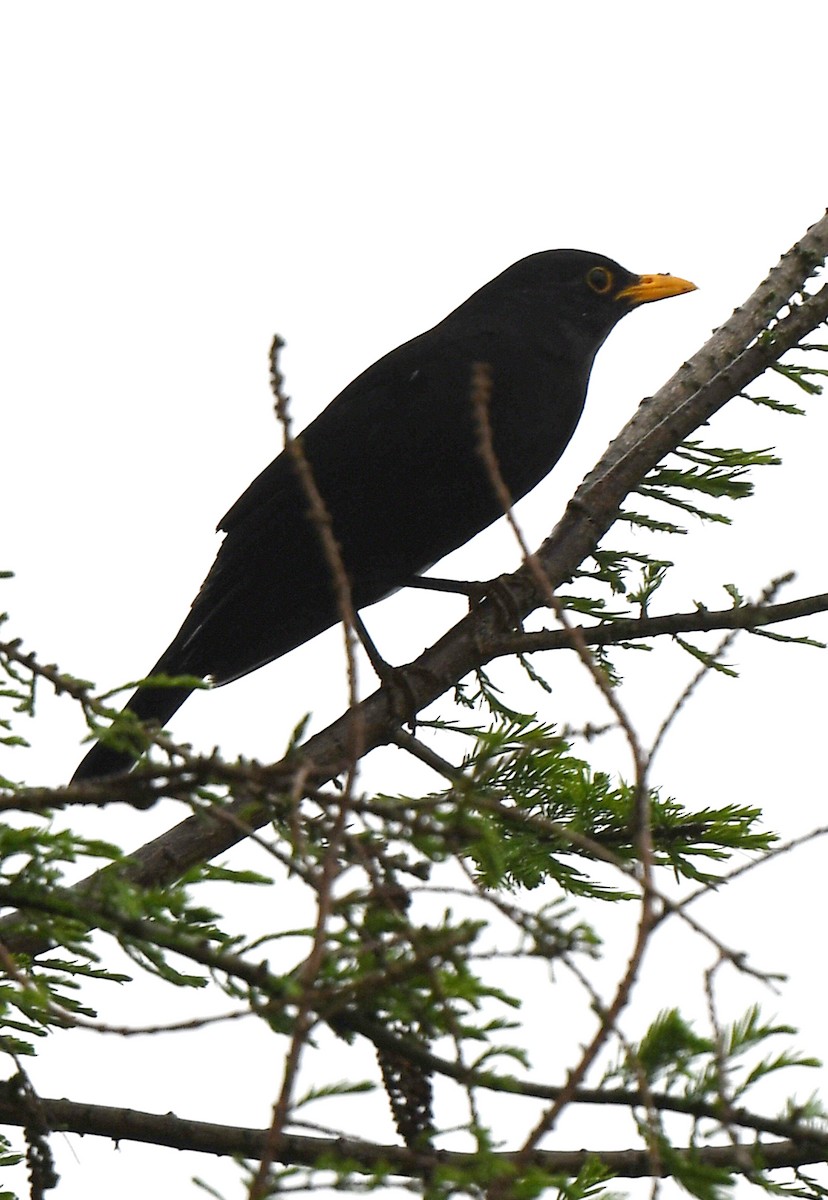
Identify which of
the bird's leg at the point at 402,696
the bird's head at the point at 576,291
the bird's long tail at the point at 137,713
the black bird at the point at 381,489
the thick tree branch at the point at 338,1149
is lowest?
the thick tree branch at the point at 338,1149

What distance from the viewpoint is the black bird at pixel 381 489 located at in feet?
14.3

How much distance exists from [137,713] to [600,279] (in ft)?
7.78

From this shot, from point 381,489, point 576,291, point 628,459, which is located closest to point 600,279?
point 576,291

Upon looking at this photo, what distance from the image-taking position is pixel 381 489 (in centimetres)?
439

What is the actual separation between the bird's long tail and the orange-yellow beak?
2.28m

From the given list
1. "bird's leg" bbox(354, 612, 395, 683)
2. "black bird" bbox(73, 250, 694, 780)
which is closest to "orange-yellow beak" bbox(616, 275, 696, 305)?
"black bird" bbox(73, 250, 694, 780)

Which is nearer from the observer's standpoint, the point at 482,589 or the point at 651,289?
the point at 482,589

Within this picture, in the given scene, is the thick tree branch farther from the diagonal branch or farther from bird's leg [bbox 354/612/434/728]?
bird's leg [bbox 354/612/434/728]

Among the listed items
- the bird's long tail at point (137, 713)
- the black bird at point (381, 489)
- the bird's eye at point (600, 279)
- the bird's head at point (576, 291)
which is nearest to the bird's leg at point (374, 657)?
the black bird at point (381, 489)

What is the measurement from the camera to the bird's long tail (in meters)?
4.11

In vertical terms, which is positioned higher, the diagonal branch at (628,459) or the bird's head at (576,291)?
the bird's head at (576,291)

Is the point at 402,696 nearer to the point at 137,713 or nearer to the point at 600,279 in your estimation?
the point at 137,713

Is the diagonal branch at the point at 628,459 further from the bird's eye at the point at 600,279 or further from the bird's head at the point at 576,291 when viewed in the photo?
the bird's eye at the point at 600,279

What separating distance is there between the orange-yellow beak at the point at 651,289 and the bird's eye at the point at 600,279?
2.5 inches
